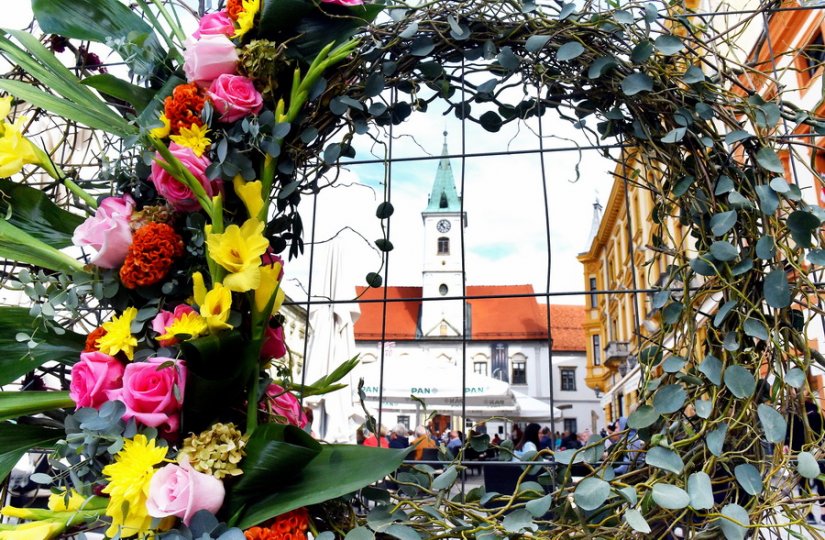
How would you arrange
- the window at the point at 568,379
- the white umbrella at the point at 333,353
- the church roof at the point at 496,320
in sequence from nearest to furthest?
the white umbrella at the point at 333,353
the church roof at the point at 496,320
the window at the point at 568,379

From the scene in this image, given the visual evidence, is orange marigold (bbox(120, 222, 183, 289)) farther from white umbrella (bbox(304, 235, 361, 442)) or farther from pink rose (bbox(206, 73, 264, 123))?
white umbrella (bbox(304, 235, 361, 442))

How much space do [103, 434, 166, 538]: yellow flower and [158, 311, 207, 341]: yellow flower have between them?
0.49 feet

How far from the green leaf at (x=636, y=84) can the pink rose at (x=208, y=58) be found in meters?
0.71

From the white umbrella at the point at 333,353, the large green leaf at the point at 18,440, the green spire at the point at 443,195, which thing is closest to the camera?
the large green leaf at the point at 18,440

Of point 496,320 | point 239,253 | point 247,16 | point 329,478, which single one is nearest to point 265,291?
point 239,253

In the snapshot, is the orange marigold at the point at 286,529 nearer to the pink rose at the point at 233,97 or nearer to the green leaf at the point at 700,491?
the green leaf at the point at 700,491

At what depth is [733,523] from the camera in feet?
2.98

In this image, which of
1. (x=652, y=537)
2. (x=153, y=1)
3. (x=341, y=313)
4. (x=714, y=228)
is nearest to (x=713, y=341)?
(x=714, y=228)

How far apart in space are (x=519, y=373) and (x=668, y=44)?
107ft

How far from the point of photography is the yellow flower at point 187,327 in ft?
3.07

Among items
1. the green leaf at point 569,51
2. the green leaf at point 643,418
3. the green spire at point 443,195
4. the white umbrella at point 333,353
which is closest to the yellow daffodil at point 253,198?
the green leaf at point 569,51

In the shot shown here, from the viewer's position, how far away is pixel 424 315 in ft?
107

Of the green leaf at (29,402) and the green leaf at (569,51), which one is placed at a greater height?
the green leaf at (569,51)

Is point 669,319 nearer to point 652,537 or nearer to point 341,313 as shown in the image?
point 652,537
